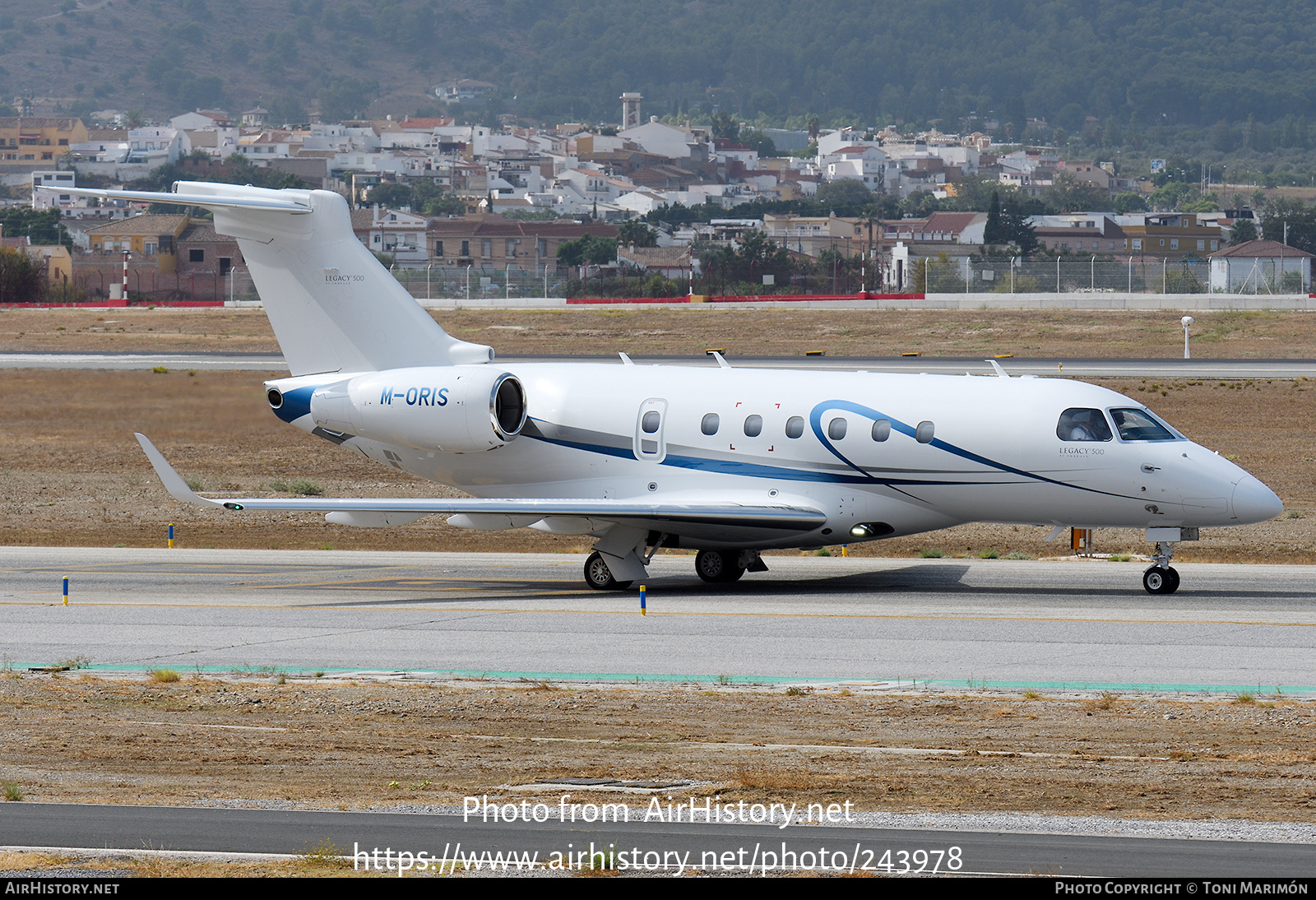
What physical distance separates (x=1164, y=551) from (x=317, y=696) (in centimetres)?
1387

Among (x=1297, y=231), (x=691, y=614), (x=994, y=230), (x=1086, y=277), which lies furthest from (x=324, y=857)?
(x=1297, y=231)

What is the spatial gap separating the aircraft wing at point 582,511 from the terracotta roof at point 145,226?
13586 centimetres

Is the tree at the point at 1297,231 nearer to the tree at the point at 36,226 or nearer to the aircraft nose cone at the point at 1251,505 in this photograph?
the tree at the point at 36,226

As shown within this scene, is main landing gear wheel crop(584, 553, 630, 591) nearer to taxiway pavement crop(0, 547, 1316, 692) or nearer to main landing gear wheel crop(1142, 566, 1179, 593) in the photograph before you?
taxiway pavement crop(0, 547, 1316, 692)

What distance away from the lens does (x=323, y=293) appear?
28859mm

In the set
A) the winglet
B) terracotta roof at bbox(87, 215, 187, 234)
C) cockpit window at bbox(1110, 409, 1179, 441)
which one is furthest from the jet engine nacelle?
terracotta roof at bbox(87, 215, 187, 234)

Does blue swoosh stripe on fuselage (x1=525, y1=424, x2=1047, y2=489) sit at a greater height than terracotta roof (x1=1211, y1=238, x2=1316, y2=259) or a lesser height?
lesser

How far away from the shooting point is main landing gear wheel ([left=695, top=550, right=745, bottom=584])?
28.0 meters

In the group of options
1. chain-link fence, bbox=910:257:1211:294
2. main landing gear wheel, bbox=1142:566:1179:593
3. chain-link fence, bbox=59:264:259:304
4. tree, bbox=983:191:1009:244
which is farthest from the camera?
tree, bbox=983:191:1009:244

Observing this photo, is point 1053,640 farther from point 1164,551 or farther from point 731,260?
point 731,260

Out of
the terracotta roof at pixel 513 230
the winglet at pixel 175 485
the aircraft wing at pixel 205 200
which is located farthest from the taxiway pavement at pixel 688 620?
the terracotta roof at pixel 513 230

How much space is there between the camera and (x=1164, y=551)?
83.0 ft

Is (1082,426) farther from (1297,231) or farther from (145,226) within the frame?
(1297,231)

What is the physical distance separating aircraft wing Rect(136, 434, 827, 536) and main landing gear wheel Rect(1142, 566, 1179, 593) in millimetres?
5144
